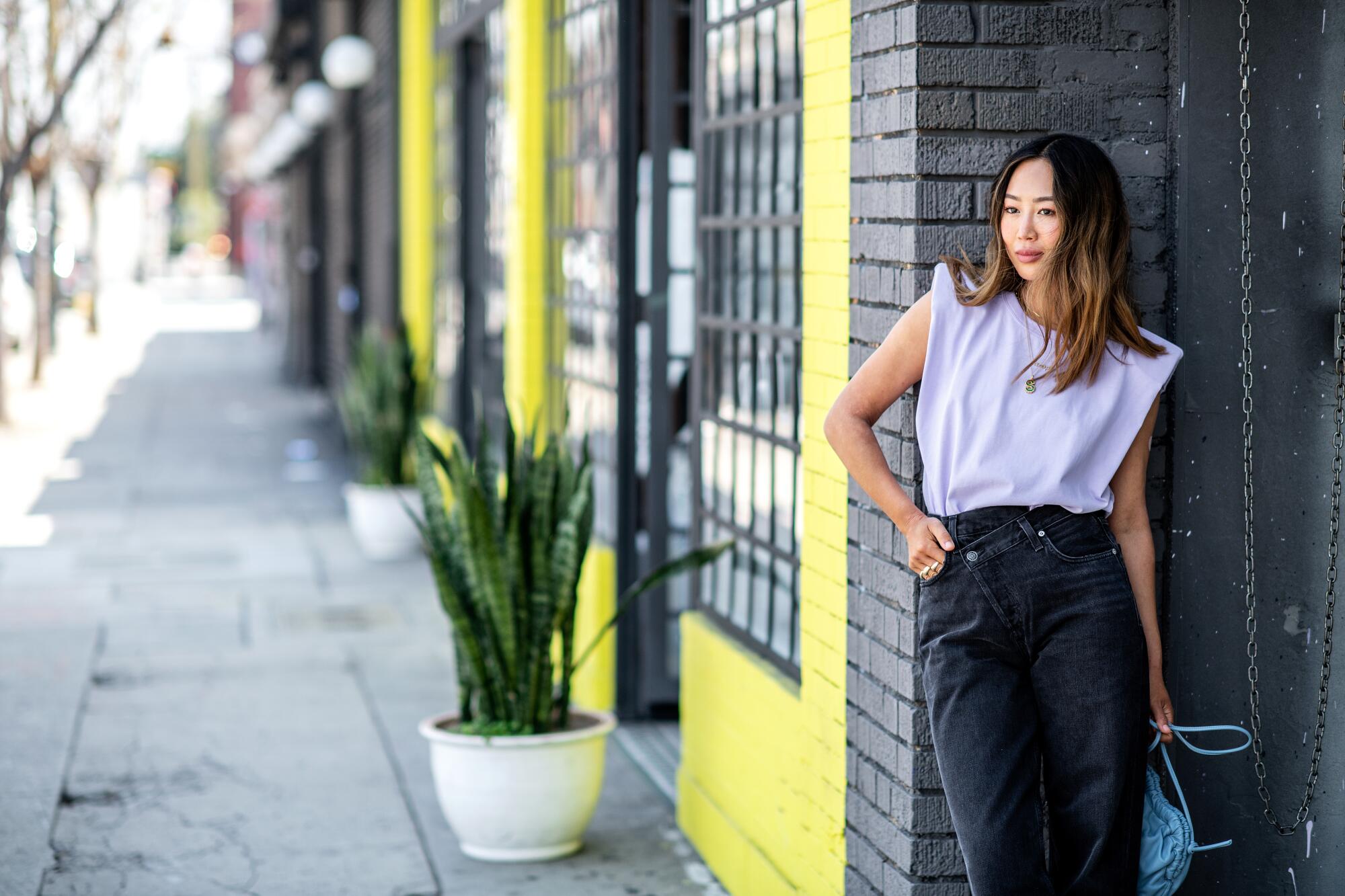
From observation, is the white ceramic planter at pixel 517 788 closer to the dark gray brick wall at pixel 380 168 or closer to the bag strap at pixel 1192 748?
the bag strap at pixel 1192 748

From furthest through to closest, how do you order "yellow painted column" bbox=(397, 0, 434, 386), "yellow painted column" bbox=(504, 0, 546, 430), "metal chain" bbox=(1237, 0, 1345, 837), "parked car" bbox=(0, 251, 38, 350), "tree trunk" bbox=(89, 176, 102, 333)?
"tree trunk" bbox=(89, 176, 102, 333), "parked car" bbox=(0, 251, 38, 350), "yellow painted column" bbox=(397, 0, 434, 386), "yellow painted column" bbox=(504, 0, 546, 430), "metal chain" bbox=(1237, 0, 1345, 837)

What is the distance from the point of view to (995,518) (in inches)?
111

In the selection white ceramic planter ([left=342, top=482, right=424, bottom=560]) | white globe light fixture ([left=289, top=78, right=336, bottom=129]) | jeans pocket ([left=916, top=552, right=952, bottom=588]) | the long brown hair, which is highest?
white globe light fixture ([left=289, top=78, right=336, bottom=129])

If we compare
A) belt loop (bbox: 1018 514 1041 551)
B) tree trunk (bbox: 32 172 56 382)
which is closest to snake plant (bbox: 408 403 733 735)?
belt loop (bbox: 1018 514 1041 551)

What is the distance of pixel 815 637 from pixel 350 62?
10.6 metres

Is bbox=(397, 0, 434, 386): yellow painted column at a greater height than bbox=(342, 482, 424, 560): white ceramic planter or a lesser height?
greater

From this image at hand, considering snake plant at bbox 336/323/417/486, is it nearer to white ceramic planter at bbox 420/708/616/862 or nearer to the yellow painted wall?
white ceramic planter at bbox 420/708/616/862

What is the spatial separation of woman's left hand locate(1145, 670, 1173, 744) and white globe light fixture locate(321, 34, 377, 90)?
1148 centimetres

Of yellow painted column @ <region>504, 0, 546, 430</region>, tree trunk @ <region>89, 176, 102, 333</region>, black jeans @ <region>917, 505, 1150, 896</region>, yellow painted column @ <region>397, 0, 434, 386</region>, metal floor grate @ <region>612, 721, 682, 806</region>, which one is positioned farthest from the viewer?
tree trunk @ <region>89, 176, 102, 333</region>

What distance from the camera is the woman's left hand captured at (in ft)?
9.82

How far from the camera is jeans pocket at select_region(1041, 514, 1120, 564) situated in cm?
279

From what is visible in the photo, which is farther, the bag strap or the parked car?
the parked car

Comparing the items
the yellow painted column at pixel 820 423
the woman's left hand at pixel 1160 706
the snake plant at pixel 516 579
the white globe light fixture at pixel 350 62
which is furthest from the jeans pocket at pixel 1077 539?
the white globe light fixture at pixel 350 62

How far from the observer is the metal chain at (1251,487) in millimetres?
2918
